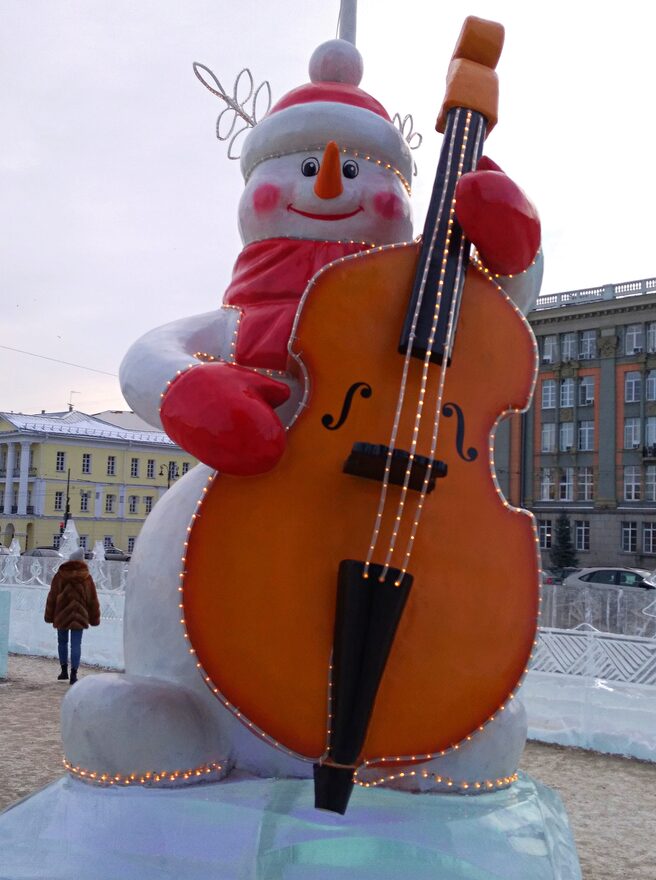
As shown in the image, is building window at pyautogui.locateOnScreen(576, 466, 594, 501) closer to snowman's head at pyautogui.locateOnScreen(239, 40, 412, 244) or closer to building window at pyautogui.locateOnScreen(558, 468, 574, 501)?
building window at pyautogui.locateOnScreen(558, 468, 574, 501)

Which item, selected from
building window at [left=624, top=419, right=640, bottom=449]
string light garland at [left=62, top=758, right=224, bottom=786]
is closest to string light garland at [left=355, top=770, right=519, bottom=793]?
string light garland at [left=62, top=758, right=224, bottom=786]

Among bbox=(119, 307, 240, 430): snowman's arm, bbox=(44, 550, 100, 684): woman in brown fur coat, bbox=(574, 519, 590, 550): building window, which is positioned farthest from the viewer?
bbox=(574, 519, 590, 550): building window

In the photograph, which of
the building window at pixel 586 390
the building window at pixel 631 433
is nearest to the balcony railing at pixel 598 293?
the building window at pixel 586 390

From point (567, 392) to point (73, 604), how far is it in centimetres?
3232

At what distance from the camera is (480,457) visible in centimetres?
251

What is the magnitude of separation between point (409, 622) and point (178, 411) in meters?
0.84

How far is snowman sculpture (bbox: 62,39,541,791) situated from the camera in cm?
236

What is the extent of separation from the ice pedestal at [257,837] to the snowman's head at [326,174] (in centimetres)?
184

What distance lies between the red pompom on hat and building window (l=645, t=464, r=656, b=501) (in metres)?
34.8

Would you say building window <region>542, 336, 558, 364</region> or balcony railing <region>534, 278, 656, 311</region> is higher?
balcony railing <region>534, 278, 656, 311</region>

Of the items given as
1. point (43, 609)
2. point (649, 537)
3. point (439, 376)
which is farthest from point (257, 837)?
point (649, 537)

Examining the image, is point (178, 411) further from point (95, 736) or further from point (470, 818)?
point (470, 818)

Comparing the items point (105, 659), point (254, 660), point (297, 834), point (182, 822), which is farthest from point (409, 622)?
point (105, 659)

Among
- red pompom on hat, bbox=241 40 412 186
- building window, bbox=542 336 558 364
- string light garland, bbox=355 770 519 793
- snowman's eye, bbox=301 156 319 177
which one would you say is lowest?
string light garland, bbox=355 770 519 793
